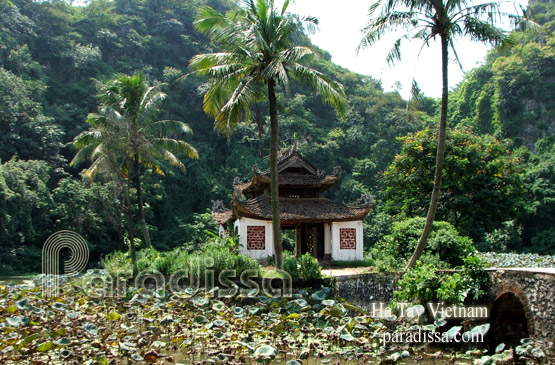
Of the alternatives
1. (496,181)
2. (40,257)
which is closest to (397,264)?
(496,181)

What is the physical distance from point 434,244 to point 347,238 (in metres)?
6.93

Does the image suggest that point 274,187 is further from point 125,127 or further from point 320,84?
point 125,127

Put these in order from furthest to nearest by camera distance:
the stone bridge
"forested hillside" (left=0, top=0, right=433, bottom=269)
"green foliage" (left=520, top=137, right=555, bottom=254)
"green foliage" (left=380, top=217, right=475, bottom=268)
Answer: "green foliage" (left=520, top=137, right=555, bottom=254), "forested hillside" (left=0, top=0, right=433, bottom=269), "green foliage" (left=380, top=217, right=475, bottom=268), the stone bridge

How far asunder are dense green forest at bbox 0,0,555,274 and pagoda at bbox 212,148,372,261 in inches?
171

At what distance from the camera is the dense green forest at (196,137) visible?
29344 mm

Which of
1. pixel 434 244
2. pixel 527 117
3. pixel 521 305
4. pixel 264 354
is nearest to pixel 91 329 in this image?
pixel 264 354

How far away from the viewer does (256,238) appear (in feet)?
72.0

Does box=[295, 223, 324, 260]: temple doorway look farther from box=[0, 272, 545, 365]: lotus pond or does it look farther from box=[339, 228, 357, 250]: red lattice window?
box=[0, 272, 545, 365]: lotus pond

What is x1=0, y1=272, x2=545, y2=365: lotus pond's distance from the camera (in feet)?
28.1

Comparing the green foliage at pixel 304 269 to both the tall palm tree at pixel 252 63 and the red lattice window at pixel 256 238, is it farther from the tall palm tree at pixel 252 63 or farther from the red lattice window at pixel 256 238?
the red lattice window at pixel 256 238

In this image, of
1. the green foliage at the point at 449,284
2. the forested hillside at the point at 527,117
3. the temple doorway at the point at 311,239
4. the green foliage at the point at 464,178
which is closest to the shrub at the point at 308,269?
the green foliage at the point at 449,284

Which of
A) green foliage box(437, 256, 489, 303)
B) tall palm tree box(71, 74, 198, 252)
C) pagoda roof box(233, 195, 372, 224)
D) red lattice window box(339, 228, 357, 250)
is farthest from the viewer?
red lattice window box(339, 228, 357, 250)

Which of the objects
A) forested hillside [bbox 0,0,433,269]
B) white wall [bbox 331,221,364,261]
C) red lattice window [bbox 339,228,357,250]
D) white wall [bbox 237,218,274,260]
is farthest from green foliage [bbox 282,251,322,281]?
forested hillside [bbox 0,0,433,269]

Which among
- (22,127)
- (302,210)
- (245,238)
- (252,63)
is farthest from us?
(22,127)
